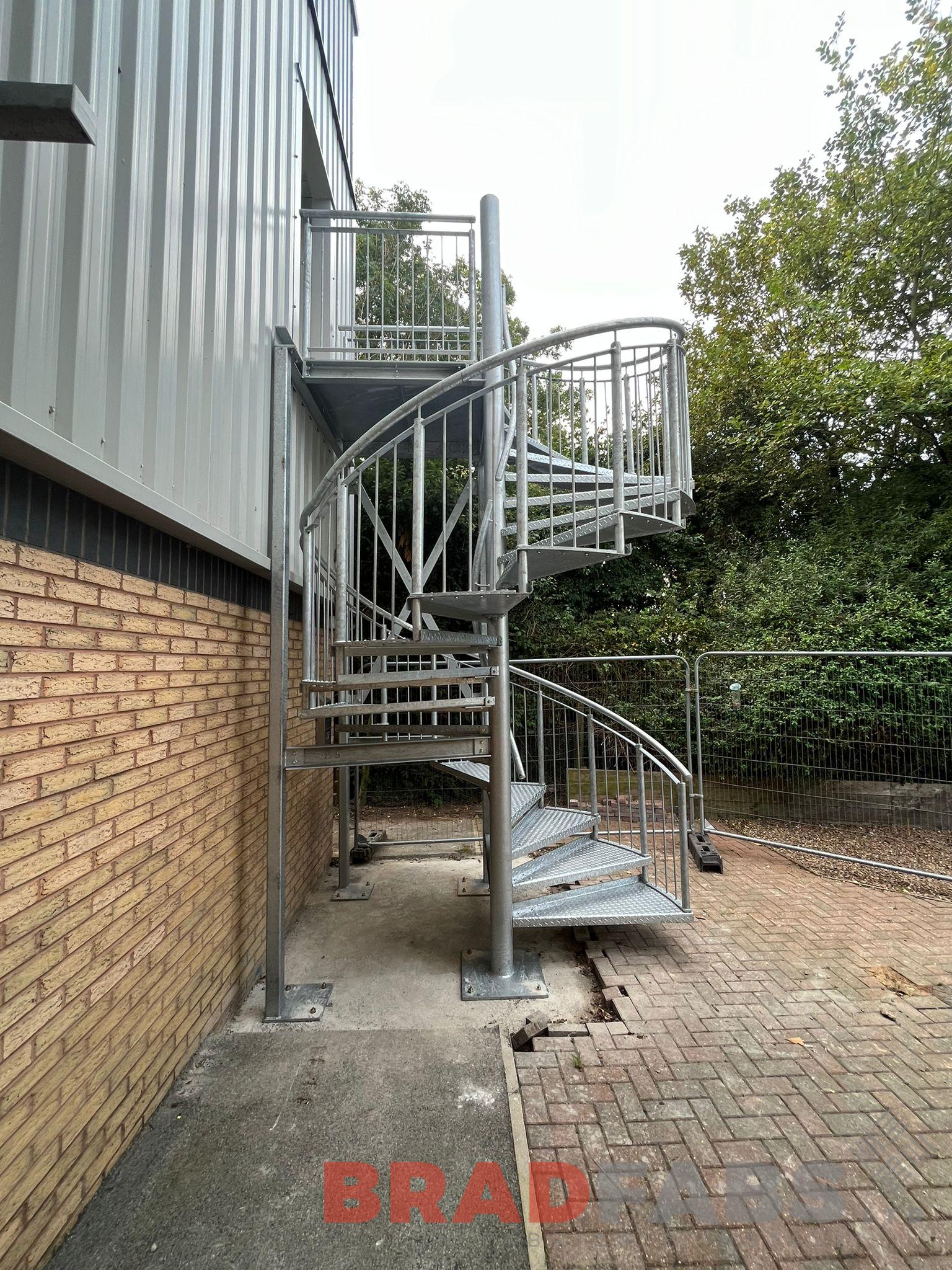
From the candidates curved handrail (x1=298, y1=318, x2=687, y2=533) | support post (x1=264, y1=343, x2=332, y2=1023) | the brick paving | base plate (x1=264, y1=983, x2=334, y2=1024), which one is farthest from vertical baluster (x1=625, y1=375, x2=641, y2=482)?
base plate (x1=264, y1=983, x2=334, y2=1024)

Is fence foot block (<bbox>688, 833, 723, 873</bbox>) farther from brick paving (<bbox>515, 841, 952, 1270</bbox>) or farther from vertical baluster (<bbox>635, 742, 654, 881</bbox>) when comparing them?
vertical baluster (<bbox>635, 742, 654, 881</bbox>)

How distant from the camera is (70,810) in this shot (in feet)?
5.25

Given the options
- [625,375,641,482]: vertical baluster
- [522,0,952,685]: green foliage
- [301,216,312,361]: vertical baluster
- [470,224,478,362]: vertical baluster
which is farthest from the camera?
[522,0,952,685]: green foliage

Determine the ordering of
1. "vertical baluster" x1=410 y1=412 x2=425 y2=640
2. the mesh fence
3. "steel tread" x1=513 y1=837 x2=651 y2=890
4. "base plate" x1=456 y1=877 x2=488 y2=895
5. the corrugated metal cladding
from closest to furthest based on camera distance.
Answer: the corrugated metal cladding < "vertical baluster" x1=410 y1=412 x2=425 y2=640 < "steel tread" x1=513 y1=837 x2=651 y2=890 < "base plate" x1=456 y1=877 x2=488 y2=895 < the mesh fence

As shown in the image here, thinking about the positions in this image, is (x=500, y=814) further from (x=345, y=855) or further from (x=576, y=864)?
(x=345, y=855)

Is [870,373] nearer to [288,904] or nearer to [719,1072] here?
[719,1072]

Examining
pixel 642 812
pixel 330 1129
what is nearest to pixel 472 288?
pixel 642 812

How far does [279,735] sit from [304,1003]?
1.25 m

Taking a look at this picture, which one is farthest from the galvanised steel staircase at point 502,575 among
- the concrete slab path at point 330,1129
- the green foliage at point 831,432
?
the green foliage at point 831,432

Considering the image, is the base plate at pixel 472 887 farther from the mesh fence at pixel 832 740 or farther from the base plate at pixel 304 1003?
the mesh fence at pixel 832 740

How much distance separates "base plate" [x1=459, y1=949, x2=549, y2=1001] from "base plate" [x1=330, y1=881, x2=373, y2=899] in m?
1.10

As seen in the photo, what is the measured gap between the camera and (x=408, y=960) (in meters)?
3.13

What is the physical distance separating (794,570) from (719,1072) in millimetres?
6099

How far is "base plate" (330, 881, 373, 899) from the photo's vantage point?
3.98 meters
